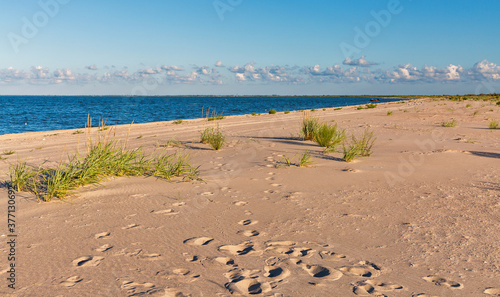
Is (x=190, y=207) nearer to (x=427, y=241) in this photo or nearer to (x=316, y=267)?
(x=316, y=267)

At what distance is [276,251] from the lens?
2.97 meters


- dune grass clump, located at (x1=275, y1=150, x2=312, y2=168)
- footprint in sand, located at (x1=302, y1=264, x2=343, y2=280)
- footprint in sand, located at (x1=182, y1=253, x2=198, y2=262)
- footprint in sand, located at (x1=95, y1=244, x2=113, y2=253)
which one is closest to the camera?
footprint in sand, located at (x1=302, y1=264, x2=343, y2=280)

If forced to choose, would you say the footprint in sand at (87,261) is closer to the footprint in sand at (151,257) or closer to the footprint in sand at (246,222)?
the footprint in sand at (151,257)

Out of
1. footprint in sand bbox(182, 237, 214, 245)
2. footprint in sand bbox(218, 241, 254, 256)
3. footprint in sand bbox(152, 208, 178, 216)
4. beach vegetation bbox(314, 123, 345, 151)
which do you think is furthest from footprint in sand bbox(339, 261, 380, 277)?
beach vegetation bbox(314, 123, 345, 151)

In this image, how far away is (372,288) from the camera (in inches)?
94.0

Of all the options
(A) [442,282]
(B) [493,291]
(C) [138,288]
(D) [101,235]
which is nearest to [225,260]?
(C) [138,288]

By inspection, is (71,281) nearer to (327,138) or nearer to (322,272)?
(322,272)

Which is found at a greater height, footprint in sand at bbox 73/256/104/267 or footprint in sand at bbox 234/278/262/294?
footprint in sand at bbox 73/256/104/267

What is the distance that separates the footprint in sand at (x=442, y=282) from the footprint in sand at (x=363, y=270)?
349 millimetres

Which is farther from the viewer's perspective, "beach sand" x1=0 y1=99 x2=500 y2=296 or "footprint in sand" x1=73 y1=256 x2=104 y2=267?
"footprint in sand" x1=73 y1=256 x2=104 y2=267

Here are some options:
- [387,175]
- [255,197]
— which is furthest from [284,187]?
[387,175]

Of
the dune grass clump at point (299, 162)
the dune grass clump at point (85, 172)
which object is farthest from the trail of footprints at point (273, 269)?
the dune grass clump at point (299, 162)

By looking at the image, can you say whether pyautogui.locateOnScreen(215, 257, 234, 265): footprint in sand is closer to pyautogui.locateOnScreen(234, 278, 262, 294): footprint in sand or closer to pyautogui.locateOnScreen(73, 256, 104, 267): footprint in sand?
pyautogui.locateOnScreen(234, 278, 262, 294): footprint in sand

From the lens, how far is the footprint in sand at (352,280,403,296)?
234cm
